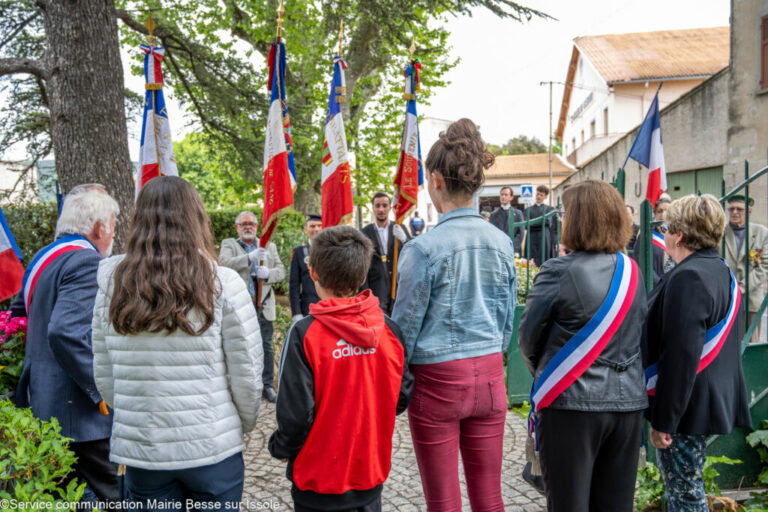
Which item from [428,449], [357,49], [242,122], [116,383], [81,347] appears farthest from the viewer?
[357,49]

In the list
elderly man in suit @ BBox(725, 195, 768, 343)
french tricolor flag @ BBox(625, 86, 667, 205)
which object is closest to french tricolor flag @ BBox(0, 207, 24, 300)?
french tricolor flag @ BBox(625, 86, 667, 205)

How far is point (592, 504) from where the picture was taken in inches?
98.6

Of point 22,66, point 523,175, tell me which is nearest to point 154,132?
point 22,66

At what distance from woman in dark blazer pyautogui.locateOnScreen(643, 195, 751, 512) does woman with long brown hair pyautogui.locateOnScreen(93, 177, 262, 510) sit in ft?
6.26

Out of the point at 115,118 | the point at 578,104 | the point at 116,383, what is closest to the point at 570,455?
the point at 116,383

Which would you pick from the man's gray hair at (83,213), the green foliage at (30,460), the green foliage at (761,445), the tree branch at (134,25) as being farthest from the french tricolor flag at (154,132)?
the green foliage at (761,445)

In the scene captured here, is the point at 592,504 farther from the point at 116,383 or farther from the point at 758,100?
the point at 758,100

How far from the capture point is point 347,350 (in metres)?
2.29

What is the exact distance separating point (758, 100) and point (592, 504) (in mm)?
13236

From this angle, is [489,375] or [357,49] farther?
[357,49]

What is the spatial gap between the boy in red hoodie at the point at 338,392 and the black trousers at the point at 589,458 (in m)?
0.70

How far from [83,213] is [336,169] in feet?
9.21

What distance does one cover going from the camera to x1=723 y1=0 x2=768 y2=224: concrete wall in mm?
12516

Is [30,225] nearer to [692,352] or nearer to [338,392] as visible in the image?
[338,392]
